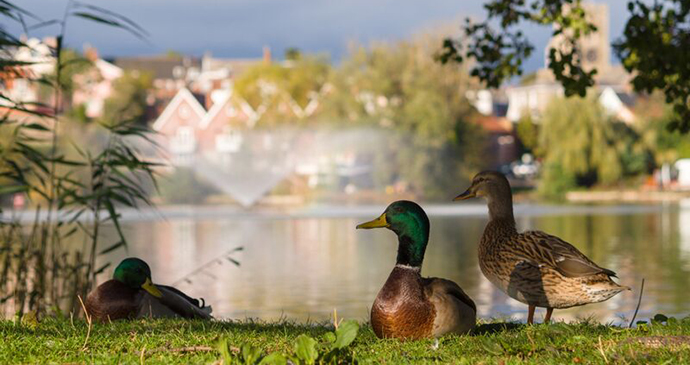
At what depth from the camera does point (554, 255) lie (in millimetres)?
7414

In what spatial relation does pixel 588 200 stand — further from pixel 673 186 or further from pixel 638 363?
pixel 638 363

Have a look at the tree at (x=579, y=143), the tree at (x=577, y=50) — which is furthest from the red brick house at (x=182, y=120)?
the tree at (x=577, y=50)

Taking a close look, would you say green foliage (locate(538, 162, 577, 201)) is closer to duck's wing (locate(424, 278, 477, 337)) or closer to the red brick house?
the red brick house

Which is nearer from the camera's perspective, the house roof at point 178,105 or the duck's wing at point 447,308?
the duck's wing at point 447,308

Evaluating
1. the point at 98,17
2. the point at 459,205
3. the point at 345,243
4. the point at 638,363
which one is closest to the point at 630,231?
the point at 345,243

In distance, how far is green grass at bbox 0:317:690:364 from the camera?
18.7 feet

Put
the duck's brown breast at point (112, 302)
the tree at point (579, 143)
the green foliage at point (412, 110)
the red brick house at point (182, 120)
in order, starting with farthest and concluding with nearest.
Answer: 1. the red brick house at point (182, 120)
2. the tree at point (579, 143)
3. the green foliage at point (412, 110)
4. the duck's brown breast at point (112, 302)

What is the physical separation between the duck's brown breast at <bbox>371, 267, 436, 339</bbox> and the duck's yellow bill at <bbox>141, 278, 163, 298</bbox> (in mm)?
2021

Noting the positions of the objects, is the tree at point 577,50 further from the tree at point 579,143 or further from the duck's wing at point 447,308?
the tree at point 579,143

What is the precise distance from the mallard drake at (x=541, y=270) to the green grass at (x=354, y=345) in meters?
0.29

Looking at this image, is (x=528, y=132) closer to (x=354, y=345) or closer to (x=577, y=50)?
(x=577, y=50)

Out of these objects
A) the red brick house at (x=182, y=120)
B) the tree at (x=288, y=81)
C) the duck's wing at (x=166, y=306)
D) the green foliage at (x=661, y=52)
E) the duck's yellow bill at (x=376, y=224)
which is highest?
the tree at (x=288, y=81)

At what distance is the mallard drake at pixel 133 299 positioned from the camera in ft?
25.7

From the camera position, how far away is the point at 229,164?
70.6 m
